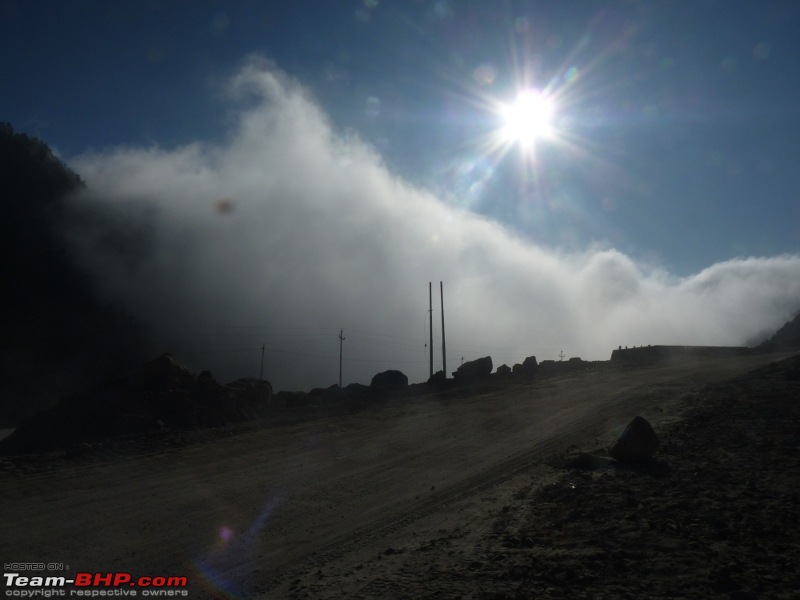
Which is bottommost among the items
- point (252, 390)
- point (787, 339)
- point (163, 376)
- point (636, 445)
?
point (636, 445)

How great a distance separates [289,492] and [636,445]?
22.4 ft

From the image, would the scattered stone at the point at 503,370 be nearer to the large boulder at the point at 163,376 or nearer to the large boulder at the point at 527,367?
the large boulder at the point at 527,367

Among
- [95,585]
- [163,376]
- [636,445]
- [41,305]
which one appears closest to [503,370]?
[163,376]

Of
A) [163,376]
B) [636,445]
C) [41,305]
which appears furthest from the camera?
[41,305]

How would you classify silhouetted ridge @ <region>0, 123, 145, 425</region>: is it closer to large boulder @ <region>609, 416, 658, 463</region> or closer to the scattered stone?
the scattered stone

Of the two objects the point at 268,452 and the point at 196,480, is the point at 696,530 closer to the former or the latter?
the point at 196,480

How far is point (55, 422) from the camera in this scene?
18906 millimetres

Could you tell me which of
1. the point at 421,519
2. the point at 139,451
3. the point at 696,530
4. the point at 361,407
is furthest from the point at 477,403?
the point at 696,530

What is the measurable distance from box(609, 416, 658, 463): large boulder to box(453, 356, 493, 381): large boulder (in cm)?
2124

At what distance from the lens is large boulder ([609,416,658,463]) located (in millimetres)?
10891

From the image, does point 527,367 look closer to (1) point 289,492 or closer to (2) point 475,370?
(2) point 475,370

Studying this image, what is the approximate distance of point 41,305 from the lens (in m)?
70.6

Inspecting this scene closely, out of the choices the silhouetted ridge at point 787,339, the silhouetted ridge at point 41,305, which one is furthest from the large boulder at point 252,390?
the silhouetted ridge at point 41,305

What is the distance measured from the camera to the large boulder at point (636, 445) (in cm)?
1089
